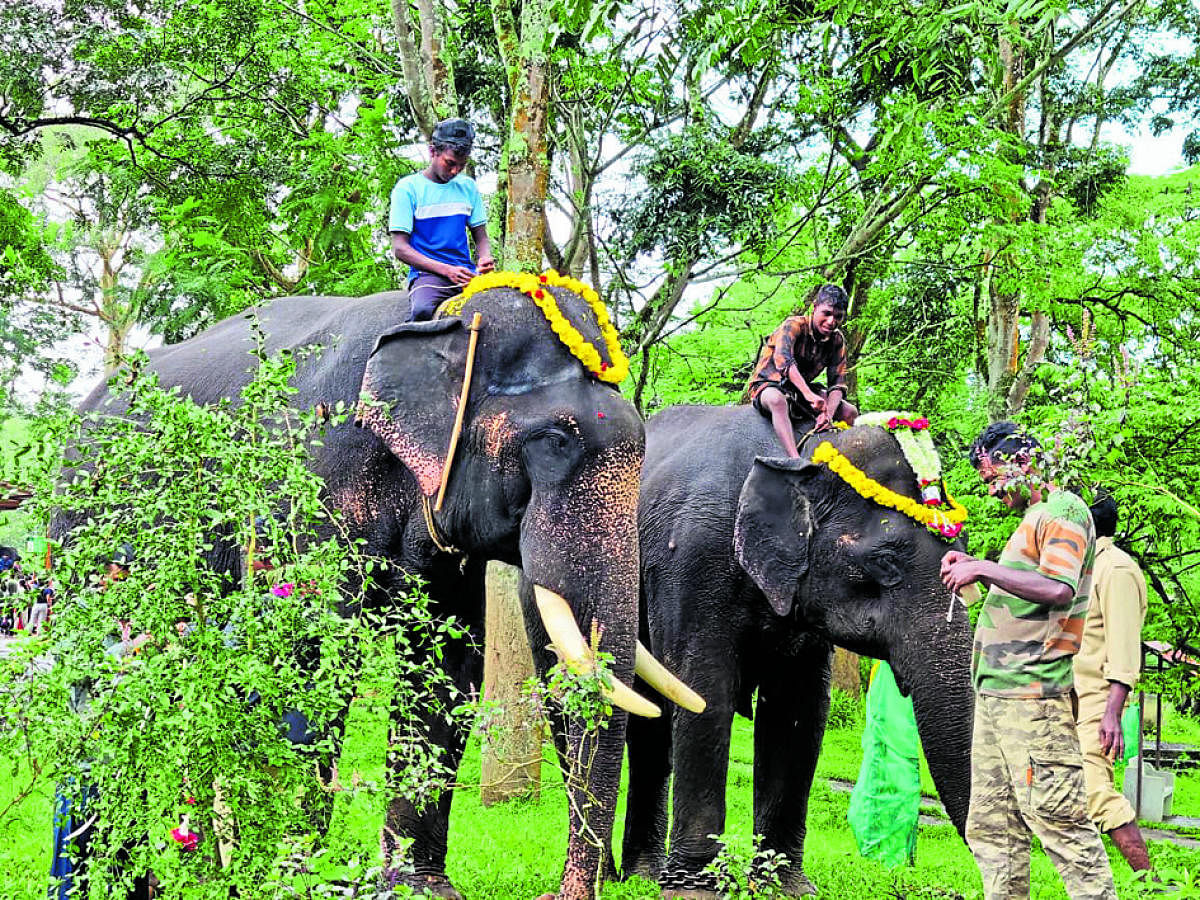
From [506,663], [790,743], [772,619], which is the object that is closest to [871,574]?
[772,619]

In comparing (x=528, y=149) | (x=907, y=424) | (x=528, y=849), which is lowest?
(x=528, y=849)

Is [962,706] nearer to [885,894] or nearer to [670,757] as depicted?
[885,894]

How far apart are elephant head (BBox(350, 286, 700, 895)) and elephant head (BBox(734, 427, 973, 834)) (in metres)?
1.64

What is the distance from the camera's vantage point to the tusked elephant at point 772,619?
7000mm

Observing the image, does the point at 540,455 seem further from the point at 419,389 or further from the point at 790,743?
the point at 790,743

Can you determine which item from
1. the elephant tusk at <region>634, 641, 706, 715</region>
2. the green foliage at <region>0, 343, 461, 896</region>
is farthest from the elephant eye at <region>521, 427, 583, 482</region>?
the green foliage at <region>0, 343, 461, 896</region>

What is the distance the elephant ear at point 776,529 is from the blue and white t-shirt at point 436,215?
6.76 ft

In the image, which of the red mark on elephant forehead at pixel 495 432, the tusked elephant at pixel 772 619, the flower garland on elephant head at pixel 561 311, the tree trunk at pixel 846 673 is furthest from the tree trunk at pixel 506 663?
the tree trunk at pixel 846 673

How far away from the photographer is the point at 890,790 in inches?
338

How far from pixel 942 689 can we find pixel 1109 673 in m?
1.15

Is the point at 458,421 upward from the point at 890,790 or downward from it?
upward

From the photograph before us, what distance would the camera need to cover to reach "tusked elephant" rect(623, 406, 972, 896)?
23.0 ft

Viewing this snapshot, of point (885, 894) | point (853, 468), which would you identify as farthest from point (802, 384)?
point (885, 894)

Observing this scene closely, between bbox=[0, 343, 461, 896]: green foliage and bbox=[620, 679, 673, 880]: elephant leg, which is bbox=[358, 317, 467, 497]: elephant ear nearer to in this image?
bbox=[0, 343, 461, 896]: green foliage
